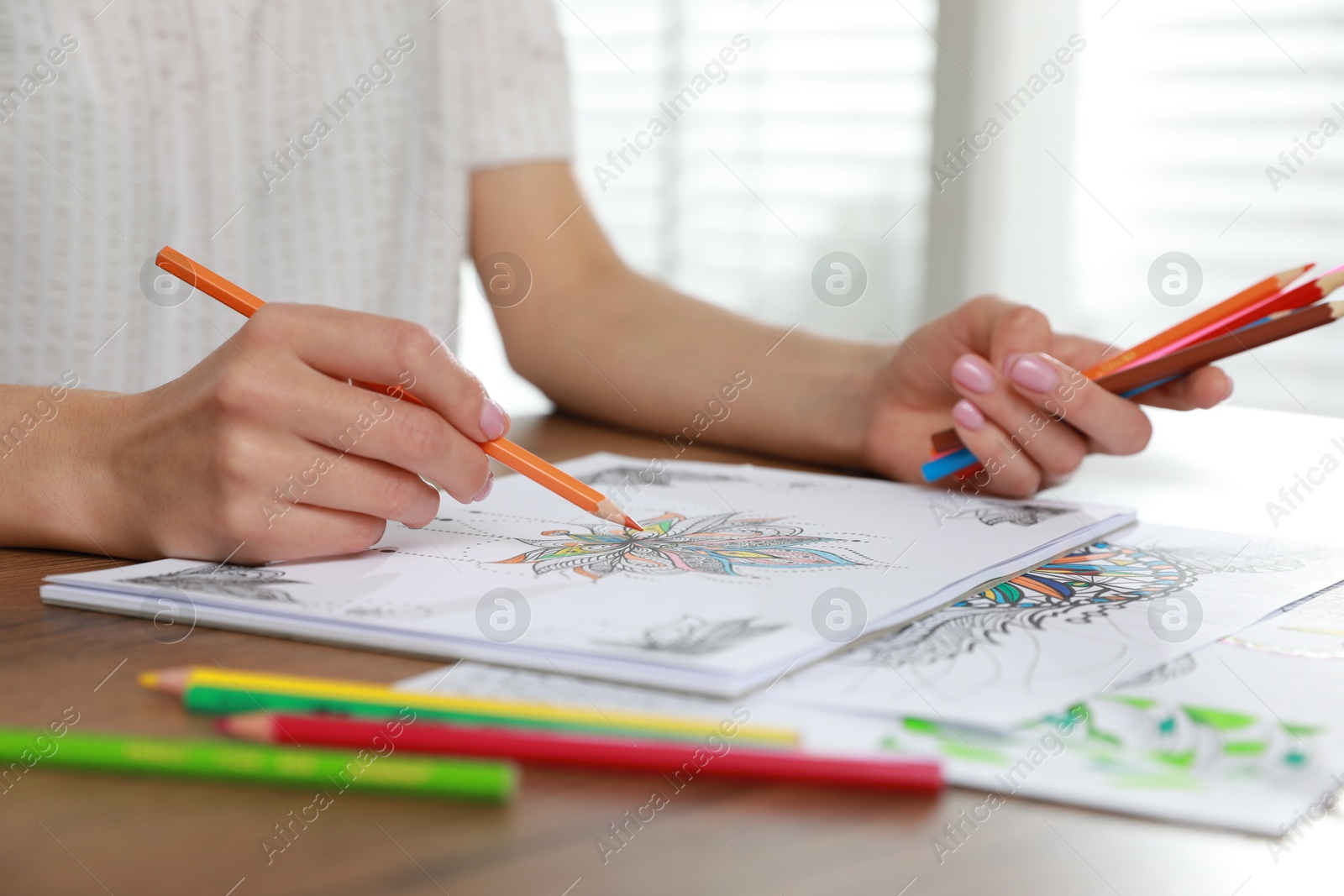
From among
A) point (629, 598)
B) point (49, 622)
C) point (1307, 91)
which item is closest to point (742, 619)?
point (629, 598)

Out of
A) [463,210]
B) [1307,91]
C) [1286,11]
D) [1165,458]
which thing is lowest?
[1165,458]

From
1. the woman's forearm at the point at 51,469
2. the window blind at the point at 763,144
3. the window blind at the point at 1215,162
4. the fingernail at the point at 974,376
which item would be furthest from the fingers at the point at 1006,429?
the window blind at the point at 763,144

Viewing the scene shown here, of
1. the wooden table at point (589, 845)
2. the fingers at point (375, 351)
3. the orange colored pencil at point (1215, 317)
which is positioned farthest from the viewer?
the orange colored pencil at point (1215, 317)

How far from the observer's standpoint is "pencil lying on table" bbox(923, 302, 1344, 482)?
58 cm

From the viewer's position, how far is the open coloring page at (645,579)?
0.40 m

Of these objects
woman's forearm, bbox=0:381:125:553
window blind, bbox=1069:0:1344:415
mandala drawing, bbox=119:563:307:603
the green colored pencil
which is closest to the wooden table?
the green colored pencil

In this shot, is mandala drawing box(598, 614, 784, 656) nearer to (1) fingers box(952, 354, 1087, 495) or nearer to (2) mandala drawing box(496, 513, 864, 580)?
(2) mandala drawing box(496, 513, 864, 580)

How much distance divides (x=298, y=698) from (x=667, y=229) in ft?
7.28

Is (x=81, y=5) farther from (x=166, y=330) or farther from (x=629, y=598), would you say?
(x=629, y=598)

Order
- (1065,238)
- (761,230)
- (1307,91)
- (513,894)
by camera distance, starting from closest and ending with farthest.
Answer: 1. (513,894)
2. (1307,91)
3. (1065,238)
4. (761,230)

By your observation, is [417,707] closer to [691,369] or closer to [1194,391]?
[1194,391]

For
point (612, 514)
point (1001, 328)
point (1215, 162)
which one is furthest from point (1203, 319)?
point (1215, 162)

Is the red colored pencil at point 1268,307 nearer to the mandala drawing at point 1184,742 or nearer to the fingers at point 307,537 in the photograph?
the mandala drawing at point 1184,742

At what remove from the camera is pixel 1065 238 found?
1797 millimetres
